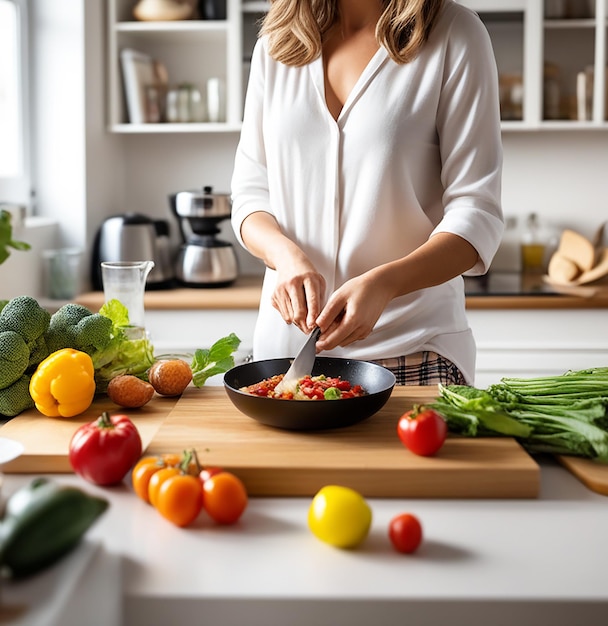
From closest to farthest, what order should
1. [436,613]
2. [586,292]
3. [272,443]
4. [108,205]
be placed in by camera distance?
[436,613]
[272,443]
[586,292]
[108,205]

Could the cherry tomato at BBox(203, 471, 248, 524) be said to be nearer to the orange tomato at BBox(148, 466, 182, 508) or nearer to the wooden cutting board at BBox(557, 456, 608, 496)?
the orange tomato at BBox(148, 466, 182, 508)

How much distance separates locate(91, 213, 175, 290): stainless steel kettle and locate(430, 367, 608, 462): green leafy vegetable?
189 centimetres

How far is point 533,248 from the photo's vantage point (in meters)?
3.46

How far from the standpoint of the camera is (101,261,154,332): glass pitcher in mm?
1739

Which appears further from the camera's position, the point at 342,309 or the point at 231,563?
the point at 342,309

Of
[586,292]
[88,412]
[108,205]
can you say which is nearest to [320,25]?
[88,412]

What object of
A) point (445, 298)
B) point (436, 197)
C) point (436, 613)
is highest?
point (436, 197)

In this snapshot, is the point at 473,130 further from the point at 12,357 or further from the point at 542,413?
the point at 12,357

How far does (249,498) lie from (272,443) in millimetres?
120

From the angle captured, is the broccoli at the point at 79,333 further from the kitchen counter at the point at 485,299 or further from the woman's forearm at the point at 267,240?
the kitchen counter at the point at 485,299

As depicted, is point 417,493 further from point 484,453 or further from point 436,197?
point 436,197

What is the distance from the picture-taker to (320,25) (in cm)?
174

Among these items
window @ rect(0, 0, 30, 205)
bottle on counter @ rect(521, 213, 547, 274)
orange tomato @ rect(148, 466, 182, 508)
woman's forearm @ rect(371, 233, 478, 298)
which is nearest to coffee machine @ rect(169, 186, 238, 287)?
window @ rect(0, 0, 30, 205)

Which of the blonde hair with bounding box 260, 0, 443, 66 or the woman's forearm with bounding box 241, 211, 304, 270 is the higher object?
the blonde hair with bounding box 260, 0, 443, 66
